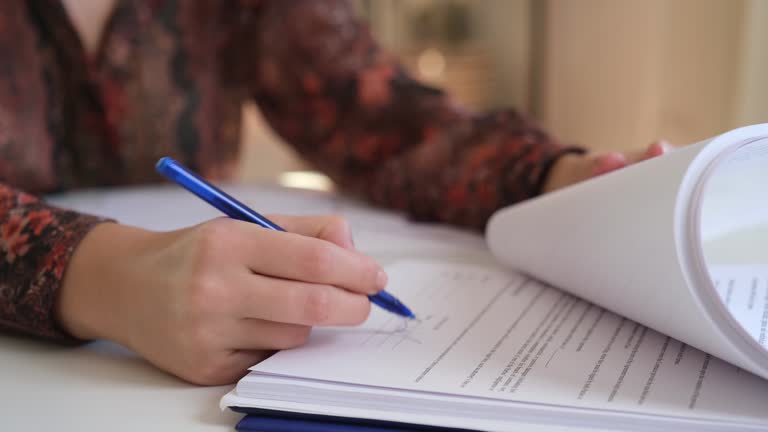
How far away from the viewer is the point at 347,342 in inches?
15.1

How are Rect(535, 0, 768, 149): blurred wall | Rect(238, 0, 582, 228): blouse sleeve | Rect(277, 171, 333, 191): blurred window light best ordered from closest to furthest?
Rect(238, 0, 582, 228): blouse sleeve → Rect(277, 171, 333, 191): blurred window light → Rect(535, 0, 768, 149): blurred wall

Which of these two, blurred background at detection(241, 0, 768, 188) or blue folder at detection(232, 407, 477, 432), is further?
blurred background at detection(241, 0, 768, 188)

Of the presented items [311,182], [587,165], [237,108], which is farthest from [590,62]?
[587,165]

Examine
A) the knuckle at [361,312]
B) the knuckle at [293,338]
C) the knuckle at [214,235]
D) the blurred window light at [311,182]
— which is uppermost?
the knuckle at [214,235]

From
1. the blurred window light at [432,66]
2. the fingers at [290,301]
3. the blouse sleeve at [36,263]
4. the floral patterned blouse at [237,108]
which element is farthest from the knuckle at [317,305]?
the blurred window light at [432,66]

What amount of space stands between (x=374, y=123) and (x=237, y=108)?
254 mm

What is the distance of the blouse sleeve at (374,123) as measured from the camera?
69 cm

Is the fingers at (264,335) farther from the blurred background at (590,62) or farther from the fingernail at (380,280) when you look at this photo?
the blurred background at (590,62)

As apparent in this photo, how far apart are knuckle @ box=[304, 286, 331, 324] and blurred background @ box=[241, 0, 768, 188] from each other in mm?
612

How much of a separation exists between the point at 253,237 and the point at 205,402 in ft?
0.29

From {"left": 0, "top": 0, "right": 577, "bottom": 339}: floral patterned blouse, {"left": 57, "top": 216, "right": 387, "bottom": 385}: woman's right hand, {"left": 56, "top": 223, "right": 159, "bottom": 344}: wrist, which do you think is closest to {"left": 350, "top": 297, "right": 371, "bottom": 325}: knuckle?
{"left": 57, "top": 216, "right": 387, "bottom": 385}: woman's right hand

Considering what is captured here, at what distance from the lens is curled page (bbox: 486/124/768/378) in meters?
0.31

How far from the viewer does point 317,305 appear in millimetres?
352

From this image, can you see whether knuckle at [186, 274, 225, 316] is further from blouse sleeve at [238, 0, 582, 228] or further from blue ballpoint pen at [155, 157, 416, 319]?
blouse sleeve at [238, 0, 582, 228]
